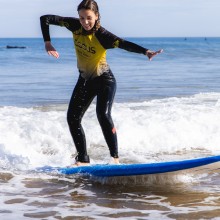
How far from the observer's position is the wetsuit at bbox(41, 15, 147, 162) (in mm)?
5566

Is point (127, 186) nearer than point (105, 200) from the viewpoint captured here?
No

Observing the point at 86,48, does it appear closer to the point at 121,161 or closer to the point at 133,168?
the point at 133,168

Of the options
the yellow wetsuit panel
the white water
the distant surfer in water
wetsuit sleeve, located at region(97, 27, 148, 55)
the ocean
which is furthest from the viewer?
the white water

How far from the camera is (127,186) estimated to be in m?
5.84

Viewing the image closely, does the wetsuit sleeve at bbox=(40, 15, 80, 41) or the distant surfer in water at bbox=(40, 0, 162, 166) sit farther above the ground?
the wetsuit sleeve at bbox=(40, 15, 80, 41)

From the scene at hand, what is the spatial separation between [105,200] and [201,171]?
3.34 ft

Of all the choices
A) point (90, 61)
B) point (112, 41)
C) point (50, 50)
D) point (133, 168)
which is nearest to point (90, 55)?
point (90, 61)

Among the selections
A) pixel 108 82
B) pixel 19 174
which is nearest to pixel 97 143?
pixel 19 174

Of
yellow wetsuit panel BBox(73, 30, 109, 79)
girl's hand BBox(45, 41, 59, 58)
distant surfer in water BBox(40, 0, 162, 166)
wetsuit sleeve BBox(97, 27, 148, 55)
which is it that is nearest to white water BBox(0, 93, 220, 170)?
distant surfer in water BBox(40, 0, 162, 166)

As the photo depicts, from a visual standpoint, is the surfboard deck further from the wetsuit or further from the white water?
the white water

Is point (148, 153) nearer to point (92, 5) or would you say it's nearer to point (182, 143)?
A: point (182, 143)

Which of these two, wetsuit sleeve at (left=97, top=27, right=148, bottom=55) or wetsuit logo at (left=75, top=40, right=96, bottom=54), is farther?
wetsuit logo at (left=75, top=40, right=96, bottom=54)

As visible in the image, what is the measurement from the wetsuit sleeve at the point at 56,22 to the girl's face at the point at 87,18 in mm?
152

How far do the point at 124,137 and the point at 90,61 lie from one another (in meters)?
3.29
